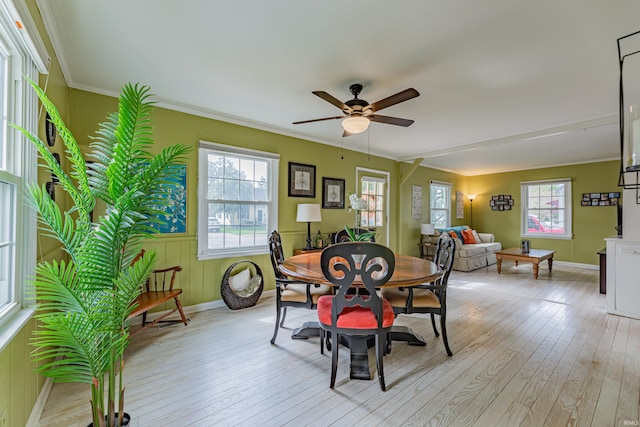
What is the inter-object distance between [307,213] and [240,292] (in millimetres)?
1412

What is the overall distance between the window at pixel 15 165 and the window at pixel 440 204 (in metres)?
7.05

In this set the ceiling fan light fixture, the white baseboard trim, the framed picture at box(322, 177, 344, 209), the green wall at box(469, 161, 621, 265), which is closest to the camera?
the ceiling fan light fixture

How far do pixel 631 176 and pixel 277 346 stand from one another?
4423mm

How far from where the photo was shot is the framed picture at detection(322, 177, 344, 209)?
16.0 ft

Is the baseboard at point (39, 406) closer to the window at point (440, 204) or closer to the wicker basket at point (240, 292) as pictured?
the wicker basket at point (240, 292)

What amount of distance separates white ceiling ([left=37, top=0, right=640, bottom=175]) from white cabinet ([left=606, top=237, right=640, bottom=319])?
1.51m

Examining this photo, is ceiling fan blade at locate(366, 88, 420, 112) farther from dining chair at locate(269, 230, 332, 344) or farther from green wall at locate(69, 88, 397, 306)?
green wall at locate(69, 88, 397, 306)

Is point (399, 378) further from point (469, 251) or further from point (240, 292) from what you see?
point (469, 251)

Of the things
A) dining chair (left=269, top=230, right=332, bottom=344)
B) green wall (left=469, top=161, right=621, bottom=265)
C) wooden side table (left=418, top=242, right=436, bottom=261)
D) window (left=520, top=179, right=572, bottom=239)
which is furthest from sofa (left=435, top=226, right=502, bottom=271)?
dining chair (left=269, top=230, right=332, bottom=344)

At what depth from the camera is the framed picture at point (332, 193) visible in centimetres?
488

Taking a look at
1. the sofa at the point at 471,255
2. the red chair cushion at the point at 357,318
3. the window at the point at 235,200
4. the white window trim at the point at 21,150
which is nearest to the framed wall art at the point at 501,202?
the sofa at the point at 471,255

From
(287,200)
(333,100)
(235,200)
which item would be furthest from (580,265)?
(235,200)

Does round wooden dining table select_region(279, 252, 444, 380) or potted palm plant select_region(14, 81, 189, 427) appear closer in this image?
potted palm plant select_region(14, 81, 189, 427)

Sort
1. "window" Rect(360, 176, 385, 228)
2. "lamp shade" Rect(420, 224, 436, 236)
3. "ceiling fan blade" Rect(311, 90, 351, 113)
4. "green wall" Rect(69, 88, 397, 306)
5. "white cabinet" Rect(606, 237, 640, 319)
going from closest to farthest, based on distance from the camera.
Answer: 1. "ceiling fan blade" Rect(311, 90, 351, 113)
2. "green wall" Rect(69, 88, 397, 306)
3. "white cabinet" Rect(606, 237, 640, 319)
4. "window" Rect(360, 176, 385, 228)
5. "lamp shade" Rect(420, 224, 436, 236)
